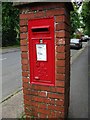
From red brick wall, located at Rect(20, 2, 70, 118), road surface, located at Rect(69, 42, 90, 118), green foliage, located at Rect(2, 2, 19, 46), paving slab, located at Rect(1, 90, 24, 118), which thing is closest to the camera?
red brick wall, located at Rect(20, 2, 70, 118)

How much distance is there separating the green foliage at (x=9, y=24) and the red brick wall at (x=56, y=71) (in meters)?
29.8

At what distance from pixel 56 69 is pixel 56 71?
0.11 feet

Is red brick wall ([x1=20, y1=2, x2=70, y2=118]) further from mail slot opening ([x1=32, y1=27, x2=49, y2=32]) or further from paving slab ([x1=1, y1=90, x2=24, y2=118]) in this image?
paving slab ([x1=1, y1=90, x2=24, y2=118])

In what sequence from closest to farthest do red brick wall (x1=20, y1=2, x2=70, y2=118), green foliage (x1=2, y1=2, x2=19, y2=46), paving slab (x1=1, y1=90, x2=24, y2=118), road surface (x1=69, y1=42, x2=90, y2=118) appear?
red brick wall (x1=20, y1=2, x2=70, y2=118)
paving slab (x1=1, y1=90, x2=24, y2=118)
road surface (x1=69, y1=42, x2=90, y2=118)
green foliage (x1=2, y1=2, x2=19, y2=46)

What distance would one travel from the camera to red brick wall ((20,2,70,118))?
13.1 feet

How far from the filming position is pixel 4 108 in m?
5.48

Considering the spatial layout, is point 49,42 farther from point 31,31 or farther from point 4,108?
point 4,108

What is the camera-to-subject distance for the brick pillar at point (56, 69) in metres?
3.99

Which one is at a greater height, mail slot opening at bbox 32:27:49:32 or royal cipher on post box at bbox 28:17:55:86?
mail slot opening at bbox 32:27:49:32

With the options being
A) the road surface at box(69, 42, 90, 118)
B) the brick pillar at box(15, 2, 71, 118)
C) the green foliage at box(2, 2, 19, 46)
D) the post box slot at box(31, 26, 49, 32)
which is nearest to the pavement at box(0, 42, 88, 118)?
the brick pillar at box(15, 2, 71, 118)

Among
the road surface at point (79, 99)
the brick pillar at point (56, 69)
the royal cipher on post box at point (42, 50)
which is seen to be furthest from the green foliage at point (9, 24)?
the royal cipher on post box at point (42, 50)

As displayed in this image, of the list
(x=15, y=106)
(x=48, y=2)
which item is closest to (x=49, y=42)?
(x=48, y=2)

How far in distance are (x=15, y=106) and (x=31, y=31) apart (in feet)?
6.96

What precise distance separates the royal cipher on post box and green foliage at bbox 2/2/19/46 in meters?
29.9
